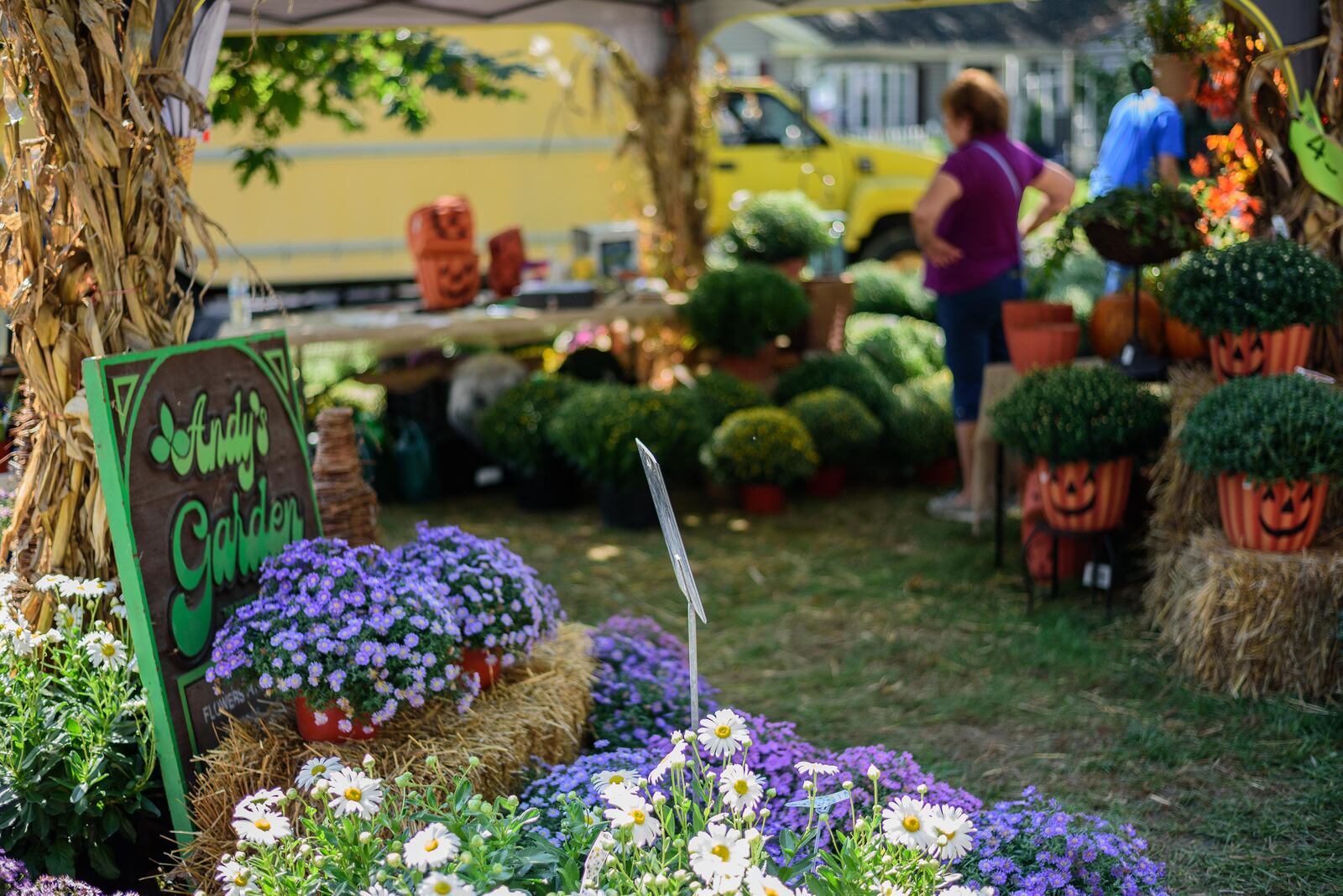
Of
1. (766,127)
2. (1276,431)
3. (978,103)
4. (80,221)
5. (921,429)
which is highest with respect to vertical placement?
(766,127)

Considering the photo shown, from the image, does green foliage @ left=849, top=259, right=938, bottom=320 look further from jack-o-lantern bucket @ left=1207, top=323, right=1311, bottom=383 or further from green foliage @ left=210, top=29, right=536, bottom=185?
jack-o-lantern bucket @ left=1207, top=323, right=1311, bottom=383

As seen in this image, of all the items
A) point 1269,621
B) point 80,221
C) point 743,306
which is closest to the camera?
point 80,221

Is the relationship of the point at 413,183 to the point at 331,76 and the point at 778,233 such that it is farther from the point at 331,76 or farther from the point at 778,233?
the point at 778,233

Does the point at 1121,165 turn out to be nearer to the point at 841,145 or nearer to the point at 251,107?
the point at 251,107

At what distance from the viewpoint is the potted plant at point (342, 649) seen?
7.62 ft

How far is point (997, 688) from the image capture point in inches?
146

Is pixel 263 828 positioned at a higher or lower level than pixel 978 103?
lower

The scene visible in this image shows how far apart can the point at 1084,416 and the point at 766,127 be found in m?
7.60

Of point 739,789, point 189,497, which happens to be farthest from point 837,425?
point 739,789

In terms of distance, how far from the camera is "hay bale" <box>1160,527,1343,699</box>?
3.37 metres

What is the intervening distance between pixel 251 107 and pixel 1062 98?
18.7 m

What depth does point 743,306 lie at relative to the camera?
6254mm

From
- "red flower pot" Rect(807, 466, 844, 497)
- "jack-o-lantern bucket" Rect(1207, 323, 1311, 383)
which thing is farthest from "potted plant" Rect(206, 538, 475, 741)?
"red flower pot" Rect(807, 466, 844, 497)

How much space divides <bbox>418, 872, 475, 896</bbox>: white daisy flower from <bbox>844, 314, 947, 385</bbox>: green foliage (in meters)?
5.28
